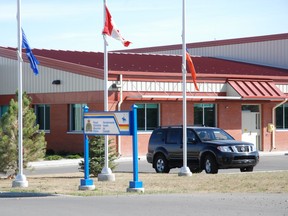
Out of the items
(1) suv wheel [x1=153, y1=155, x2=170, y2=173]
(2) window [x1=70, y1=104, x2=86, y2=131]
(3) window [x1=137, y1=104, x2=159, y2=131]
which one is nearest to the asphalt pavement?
(1) suv wheel [x1=153, y1=155, x2=170, y2=173]

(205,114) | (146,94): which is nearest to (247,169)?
(146,94)

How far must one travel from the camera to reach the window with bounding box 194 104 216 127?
44.4m

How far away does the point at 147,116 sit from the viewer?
140 ft

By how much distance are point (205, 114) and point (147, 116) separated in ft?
12.9

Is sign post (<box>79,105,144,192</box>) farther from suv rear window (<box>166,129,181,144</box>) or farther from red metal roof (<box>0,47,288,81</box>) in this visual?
red metal roof (<box>0,47,288,81</box>)

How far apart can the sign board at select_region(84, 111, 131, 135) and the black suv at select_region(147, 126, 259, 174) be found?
7.50 m

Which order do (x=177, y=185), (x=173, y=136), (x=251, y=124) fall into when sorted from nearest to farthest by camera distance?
(x=177, y=185) < (x=173, y=136) < (x=251, y=124)

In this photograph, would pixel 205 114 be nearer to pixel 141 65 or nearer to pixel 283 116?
pixel 141 65

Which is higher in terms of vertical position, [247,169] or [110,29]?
[110,29]

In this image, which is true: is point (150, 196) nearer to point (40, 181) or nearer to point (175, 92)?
point (40, 181)

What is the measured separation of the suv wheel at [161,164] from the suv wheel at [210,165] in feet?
6.20

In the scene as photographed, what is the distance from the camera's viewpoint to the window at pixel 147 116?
1660 inches

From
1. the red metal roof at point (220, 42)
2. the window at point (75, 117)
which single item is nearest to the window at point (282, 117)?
the red metal roof at point (220, 42)

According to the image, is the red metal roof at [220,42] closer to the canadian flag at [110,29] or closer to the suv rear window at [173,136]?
the suv rear window at [173,136]
